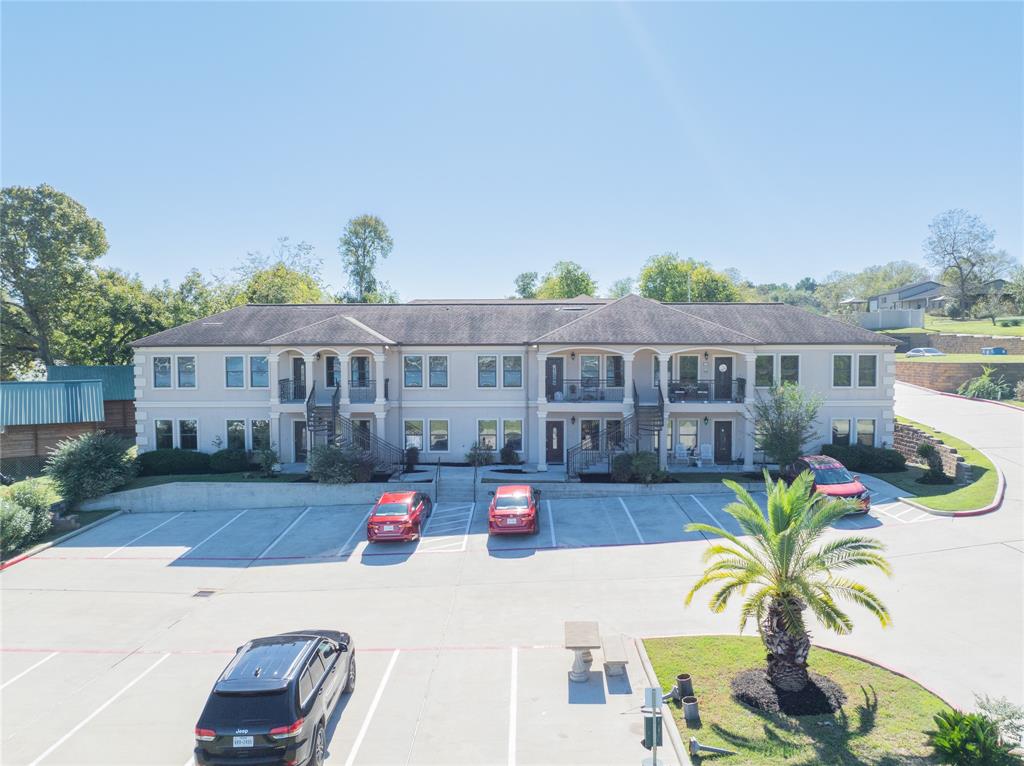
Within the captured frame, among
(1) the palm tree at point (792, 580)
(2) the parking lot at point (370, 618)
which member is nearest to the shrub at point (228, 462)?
(2) the parking lot at point (370, 618)

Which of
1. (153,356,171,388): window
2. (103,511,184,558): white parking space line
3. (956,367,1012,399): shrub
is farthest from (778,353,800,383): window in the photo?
(153,356,171,388): window

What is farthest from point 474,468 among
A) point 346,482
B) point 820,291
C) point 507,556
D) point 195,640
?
point 820,291

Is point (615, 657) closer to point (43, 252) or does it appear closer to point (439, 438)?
point (439, 438)

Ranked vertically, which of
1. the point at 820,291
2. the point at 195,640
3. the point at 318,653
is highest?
the point at 820,291

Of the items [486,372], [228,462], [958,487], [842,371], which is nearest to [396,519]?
[486,372]

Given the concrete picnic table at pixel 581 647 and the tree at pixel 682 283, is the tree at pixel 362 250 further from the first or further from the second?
the concrete picnic table at pixel 581 647

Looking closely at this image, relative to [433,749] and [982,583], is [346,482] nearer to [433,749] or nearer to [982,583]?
[433,749]
